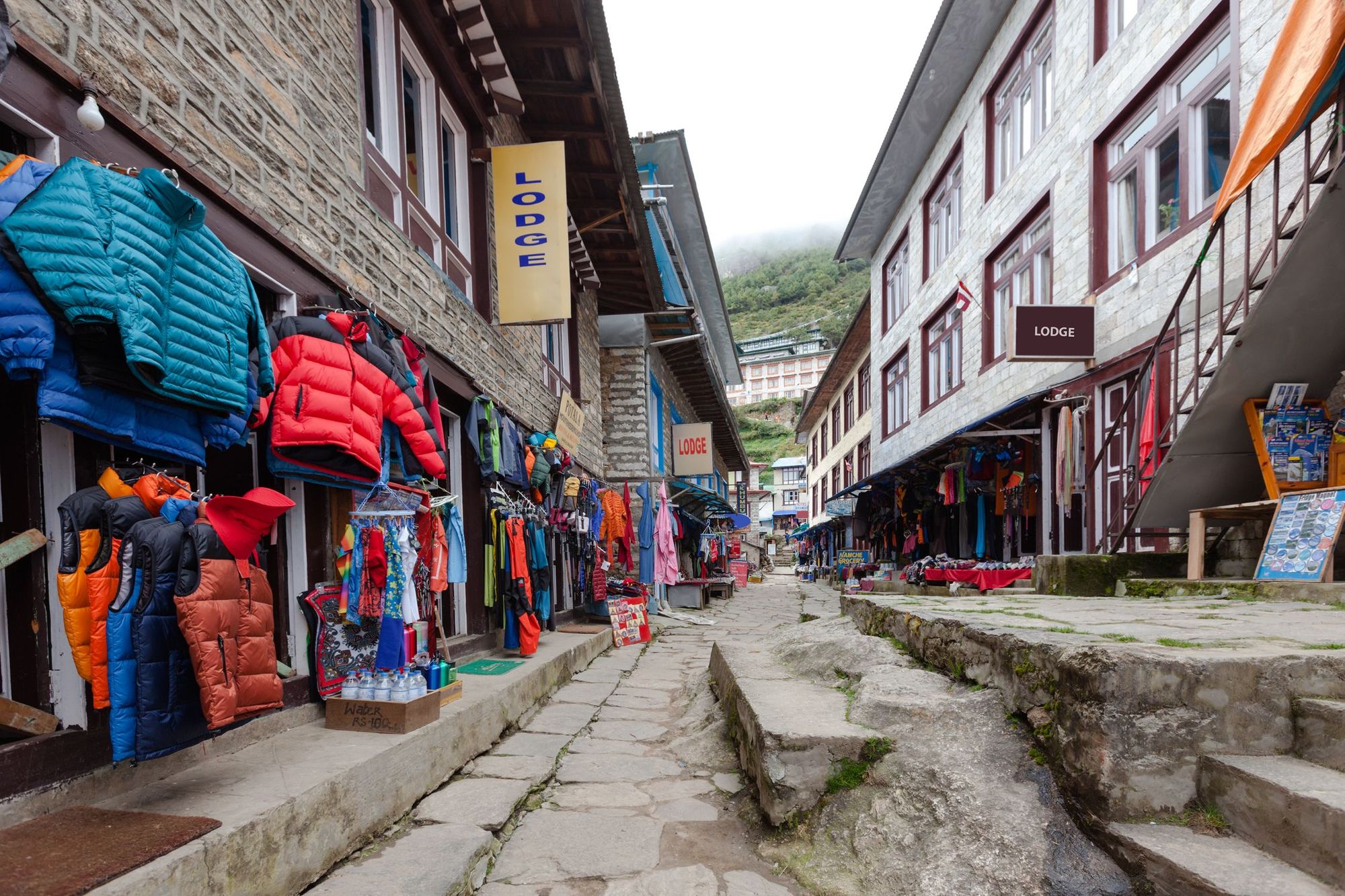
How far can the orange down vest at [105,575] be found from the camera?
208 centimetres

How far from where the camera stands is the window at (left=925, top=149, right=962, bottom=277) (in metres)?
12.8

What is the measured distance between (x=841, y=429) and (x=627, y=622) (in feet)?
66.3

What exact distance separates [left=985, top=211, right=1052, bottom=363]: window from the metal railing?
8.73 feet

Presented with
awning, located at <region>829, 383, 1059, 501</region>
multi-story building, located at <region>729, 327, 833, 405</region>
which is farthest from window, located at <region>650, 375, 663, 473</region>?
multi-story building, located at <region>729, 327, 833, 405</region>

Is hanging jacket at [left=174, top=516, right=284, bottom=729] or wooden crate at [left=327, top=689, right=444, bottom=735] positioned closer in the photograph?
hanging jacket at [left=174, top=516, right=284, bottom=729]

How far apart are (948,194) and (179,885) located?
14761 mm

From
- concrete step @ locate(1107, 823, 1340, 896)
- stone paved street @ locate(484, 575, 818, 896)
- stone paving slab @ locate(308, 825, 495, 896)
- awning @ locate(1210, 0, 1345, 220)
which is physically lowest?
stone paved street @ locate(484, 575, 818, 896)

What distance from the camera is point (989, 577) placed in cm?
815

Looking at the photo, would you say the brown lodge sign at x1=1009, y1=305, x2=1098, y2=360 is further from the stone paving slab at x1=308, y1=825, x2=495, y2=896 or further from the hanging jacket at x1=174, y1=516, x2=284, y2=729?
the hanging jacket at x1=174, y1=516, x2=284, y2=729

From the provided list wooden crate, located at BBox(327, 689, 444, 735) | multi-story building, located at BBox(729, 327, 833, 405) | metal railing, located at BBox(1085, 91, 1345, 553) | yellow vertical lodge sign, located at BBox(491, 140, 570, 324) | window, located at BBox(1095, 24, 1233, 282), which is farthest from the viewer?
multi-story building, located at BBox(729, 327, 833, 405)

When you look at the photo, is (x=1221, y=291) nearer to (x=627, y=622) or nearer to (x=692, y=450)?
(x=627, y=622)

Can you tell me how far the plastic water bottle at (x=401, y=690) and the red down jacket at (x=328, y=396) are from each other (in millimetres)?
1043

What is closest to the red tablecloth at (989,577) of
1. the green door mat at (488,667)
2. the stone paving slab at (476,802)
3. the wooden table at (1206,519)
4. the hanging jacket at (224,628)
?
the wooden table at (1206,519)

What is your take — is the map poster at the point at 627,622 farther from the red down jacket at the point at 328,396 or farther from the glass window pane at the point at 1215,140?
the glass window pane at the point at 1215,140
